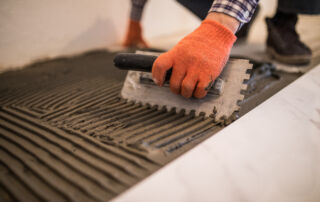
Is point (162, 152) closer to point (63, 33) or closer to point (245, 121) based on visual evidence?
point (245, 121)

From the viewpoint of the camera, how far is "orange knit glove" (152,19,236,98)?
847mm

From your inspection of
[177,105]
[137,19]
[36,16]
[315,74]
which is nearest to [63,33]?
[36,16]

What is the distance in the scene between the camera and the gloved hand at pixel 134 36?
7.64 ft

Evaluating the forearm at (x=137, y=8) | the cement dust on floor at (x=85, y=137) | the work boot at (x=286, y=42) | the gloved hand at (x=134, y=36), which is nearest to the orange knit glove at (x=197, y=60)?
the cement dust on floor at (x=85, y=137)

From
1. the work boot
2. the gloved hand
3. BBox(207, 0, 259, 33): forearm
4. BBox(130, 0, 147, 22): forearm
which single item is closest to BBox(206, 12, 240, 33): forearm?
BBox(207, 0, 259, 33): forearm

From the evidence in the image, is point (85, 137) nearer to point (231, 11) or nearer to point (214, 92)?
point (214, 92)

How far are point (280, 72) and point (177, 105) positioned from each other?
1007 mm

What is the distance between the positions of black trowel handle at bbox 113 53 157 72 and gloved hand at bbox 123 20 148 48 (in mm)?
1515

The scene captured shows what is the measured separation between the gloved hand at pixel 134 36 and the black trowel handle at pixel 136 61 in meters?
1.51

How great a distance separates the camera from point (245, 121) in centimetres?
81

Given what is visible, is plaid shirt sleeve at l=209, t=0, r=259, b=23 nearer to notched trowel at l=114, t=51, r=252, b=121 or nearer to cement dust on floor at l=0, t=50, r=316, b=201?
notched trowel at l=114, t=51, r=252, b=121

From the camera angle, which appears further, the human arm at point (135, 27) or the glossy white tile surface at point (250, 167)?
the human arm at point (135, 27)

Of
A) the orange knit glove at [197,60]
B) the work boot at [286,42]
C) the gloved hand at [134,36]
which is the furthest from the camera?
the gloved hand at [134,36]

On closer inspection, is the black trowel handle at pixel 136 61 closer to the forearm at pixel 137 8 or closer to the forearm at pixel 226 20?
the forearm at pixel 226 20
